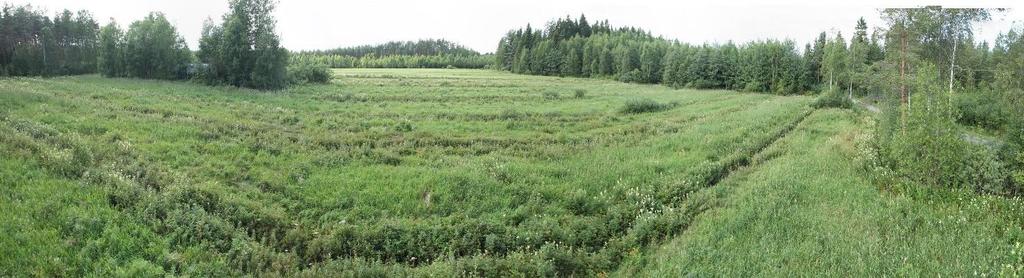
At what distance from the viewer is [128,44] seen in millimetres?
52969

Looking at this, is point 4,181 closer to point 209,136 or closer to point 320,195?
point 320,195

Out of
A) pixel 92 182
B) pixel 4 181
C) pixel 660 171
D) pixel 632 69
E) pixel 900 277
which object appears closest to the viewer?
pixel 900 277

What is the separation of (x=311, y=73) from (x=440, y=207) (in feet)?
186

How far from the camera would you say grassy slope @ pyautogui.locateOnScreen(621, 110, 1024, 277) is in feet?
31.3

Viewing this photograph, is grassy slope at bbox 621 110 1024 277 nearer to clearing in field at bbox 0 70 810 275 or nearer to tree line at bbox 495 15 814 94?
clearing in field at bbox 0 70 810 275

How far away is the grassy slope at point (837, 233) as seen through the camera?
955cm

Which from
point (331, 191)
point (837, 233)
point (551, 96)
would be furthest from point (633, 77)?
point (837, 233)

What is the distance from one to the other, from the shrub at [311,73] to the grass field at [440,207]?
1603 inches

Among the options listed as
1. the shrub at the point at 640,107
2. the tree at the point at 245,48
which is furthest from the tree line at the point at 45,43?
the shrub at the point at 640,107

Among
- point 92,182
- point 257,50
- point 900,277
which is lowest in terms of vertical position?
point 900,277

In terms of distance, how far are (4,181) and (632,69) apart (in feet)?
296

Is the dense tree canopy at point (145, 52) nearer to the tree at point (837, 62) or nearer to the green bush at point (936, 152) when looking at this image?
the green bush at point (936, 152)

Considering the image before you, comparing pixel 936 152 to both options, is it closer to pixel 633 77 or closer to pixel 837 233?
pixel 837 233

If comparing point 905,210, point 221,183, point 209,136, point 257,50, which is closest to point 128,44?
point 257,50
